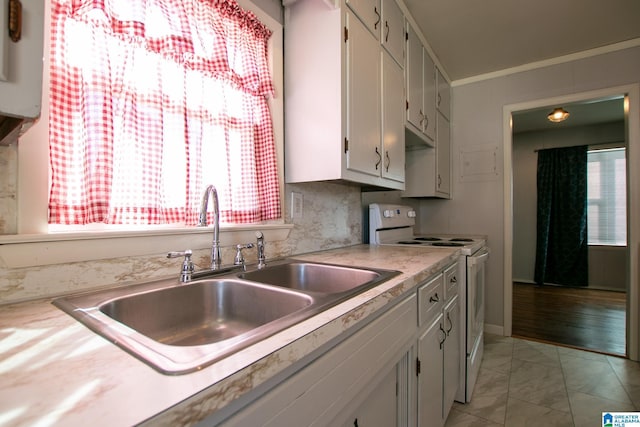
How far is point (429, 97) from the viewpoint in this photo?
2.49 meters

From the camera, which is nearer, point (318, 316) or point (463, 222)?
point (318, 316)

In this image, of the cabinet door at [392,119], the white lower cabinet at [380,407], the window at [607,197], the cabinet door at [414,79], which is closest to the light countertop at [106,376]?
the white lower cabinet at [380,407]

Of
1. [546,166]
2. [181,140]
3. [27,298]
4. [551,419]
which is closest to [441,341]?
[551,419]

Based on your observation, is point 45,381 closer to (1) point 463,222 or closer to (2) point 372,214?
A: (2) point 372,214

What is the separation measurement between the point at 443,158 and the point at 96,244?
276 centimetres

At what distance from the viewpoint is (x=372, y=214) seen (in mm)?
2205

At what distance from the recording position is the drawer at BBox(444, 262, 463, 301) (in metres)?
1.58

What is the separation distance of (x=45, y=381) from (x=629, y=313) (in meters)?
3.44

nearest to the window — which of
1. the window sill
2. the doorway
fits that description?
the doorway

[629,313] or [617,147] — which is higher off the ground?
[617,147]

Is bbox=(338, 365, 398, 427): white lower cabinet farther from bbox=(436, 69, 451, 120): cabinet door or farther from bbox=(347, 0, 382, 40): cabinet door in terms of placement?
bbox=(436, 69, 451, 120): cabinet door

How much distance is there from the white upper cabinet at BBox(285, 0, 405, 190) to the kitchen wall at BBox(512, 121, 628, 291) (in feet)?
14.7

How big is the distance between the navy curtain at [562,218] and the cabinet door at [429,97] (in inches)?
131

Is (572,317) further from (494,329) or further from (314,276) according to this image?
(314,276)
